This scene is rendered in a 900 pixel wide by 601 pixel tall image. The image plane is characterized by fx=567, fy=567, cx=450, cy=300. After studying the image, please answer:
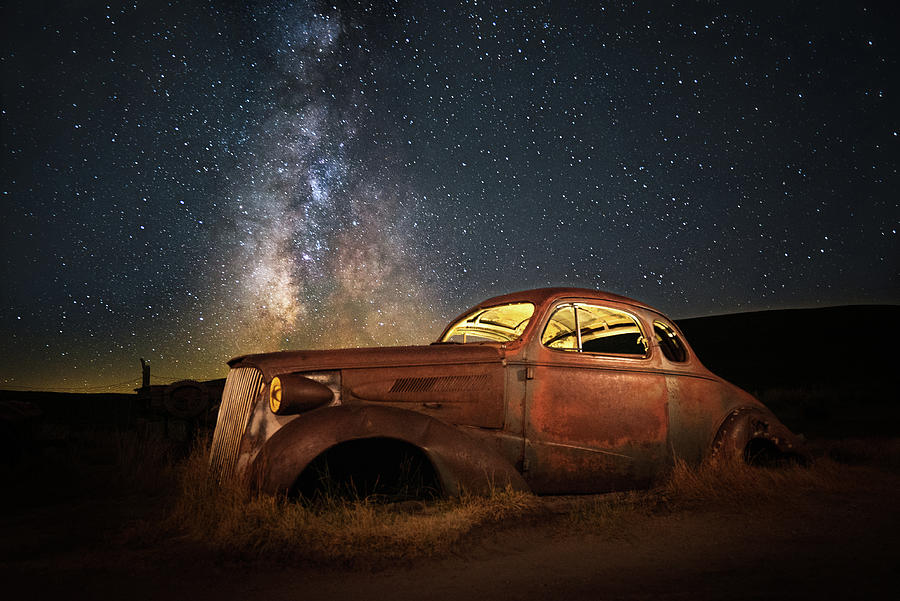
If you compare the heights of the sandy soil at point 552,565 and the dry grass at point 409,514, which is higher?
the dry grass at point 409,514

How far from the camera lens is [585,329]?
5793 millimetres

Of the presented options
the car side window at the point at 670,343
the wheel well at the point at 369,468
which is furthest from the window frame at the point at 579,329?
the wheel well at the point at 369,468

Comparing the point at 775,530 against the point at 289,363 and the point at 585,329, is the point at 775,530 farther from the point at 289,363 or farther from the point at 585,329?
the point at 289,363

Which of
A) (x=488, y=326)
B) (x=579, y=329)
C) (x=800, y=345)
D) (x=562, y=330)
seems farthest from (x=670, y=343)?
(x=800, y=345)

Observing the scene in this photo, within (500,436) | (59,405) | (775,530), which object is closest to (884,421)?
(775,530)

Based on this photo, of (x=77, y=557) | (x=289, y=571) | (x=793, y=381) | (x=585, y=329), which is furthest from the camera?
(x=793, y=381)

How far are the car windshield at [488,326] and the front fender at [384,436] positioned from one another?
1.70 metres

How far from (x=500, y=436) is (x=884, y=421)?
16.4 meters

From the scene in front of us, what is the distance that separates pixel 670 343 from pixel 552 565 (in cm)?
287

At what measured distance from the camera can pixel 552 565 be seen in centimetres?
324

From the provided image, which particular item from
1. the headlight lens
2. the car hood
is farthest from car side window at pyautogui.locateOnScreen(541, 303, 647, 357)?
the headlight lens

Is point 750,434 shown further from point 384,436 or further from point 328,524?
point 328,524

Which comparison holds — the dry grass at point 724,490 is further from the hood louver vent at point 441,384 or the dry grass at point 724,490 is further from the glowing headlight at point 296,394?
the glowing headlight at point 296,394

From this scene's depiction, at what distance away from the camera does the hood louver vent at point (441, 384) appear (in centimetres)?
416
